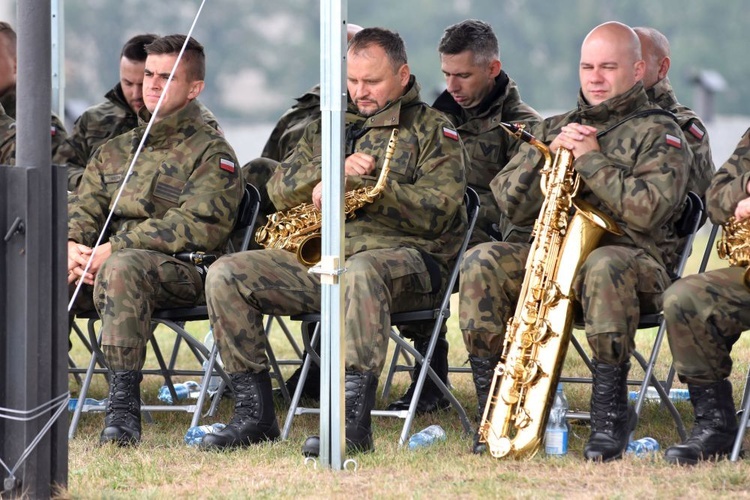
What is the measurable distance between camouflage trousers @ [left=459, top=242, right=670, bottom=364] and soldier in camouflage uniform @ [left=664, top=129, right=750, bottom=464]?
18 centimetres

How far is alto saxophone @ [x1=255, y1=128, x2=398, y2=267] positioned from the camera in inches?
229

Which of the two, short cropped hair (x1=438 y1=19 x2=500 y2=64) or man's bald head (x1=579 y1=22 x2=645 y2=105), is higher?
short cropped hair (x1=438 y1=19 x2=500 y2=64)

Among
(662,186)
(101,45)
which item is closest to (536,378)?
(662,186)

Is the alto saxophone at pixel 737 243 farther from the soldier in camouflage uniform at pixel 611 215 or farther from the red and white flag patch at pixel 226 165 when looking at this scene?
the red and white flag patch at pixel 226 165

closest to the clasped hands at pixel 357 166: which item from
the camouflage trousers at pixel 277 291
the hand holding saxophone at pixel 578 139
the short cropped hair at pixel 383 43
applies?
the camouflage trousers at pixel 277 291

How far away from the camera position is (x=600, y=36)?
18.7ft

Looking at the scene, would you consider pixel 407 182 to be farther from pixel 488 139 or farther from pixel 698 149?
pixel 698 149

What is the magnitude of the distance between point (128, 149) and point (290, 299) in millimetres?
1316

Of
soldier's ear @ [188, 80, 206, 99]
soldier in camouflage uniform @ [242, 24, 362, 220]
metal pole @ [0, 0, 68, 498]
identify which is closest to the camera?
metal pole @ [0, 0, 68, 498]

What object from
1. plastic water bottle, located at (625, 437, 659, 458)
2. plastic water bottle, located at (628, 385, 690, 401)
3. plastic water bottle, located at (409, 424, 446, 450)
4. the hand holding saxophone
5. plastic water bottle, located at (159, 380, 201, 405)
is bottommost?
plastic water bottle, located at (159, 380, 201, 405)

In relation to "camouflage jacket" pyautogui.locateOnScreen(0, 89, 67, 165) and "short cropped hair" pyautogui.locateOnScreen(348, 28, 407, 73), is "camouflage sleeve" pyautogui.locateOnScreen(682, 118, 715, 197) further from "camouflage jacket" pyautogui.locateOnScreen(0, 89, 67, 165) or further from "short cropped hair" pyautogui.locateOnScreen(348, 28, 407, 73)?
"camouflage jacket" pyautogui.locateOnScreen(0, 89, 67, 165)

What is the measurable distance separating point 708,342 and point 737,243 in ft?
1.48

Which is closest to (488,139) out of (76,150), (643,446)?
(643,446)

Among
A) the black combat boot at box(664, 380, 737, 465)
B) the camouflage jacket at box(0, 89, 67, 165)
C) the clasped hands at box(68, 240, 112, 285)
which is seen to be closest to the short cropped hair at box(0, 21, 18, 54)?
the camouflage jacket at box(0, 89, 67, 165)
